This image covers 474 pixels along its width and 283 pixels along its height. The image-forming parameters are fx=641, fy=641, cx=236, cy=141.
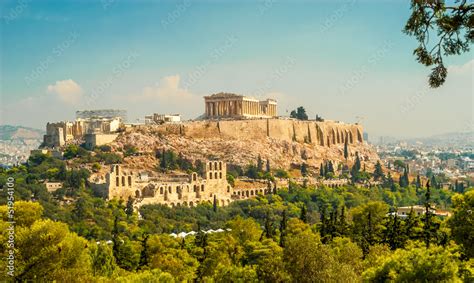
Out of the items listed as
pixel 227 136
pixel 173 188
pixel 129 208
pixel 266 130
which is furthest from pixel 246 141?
pixel 129 208

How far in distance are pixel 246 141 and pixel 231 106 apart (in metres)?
12.8

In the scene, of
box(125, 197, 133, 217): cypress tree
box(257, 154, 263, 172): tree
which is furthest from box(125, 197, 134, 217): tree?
box(257, 154, 263, 172): tree

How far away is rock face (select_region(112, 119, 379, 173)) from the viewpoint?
83.0 m

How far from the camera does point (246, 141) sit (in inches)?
3546

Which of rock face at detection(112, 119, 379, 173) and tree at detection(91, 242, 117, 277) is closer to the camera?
tree at detection(91, 242, 117, 277)

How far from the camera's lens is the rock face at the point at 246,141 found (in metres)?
83.0

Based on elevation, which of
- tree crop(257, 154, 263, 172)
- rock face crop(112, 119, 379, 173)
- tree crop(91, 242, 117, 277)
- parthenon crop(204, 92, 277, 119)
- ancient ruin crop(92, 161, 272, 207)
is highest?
parthenon crop(204, 92, 277, 119)

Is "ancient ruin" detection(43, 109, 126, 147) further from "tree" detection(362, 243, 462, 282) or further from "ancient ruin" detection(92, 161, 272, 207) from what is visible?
"tree" detection(362, 243, 462, 282)

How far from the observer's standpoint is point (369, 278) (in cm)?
2056

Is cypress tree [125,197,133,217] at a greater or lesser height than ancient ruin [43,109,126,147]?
lesser

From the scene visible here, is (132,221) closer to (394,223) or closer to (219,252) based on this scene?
(219,252)

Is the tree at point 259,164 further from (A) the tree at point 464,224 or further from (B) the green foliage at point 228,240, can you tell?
(A) the tree at point 464,224

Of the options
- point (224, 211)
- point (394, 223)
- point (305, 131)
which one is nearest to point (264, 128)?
point (305, 131)

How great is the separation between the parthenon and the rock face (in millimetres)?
6026
